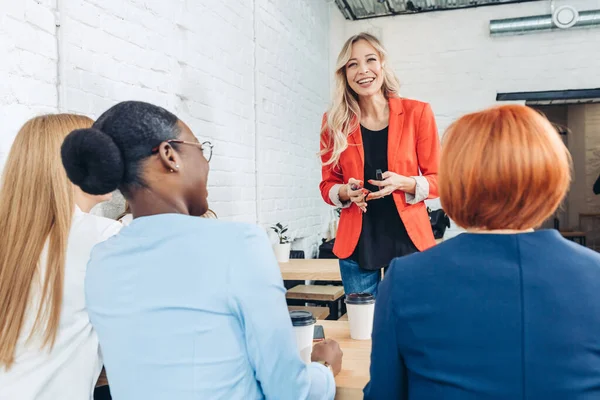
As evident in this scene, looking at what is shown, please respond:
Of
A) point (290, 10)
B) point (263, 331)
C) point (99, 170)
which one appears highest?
point (290, 10)

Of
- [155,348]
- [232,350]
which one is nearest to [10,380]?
[155,348]

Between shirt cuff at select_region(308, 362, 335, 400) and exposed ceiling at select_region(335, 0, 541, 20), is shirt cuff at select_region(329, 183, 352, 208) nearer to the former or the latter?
shirt cuff at select_region(308, 362, 335, 400)

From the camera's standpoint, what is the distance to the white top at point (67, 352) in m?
1.29

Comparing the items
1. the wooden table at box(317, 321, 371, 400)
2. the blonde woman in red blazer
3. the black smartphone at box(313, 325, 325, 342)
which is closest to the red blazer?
the blonde woman in red blazer

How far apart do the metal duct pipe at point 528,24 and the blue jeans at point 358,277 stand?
455 centimetres

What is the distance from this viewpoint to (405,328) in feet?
2.74

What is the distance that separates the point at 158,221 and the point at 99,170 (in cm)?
14

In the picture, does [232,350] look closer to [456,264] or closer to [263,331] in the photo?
[263,331]

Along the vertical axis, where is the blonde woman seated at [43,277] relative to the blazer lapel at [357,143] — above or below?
below

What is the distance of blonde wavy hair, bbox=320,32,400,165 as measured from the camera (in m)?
2.03

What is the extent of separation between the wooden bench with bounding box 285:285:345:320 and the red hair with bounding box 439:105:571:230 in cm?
270

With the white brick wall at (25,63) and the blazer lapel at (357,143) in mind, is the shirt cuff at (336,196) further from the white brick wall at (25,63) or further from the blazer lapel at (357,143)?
the white brick wall at (25,63)

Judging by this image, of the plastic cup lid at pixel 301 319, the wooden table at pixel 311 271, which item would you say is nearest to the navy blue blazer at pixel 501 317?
the plastic cup lid at pixel 301 319

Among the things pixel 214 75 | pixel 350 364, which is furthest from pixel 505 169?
pixel 214 75
